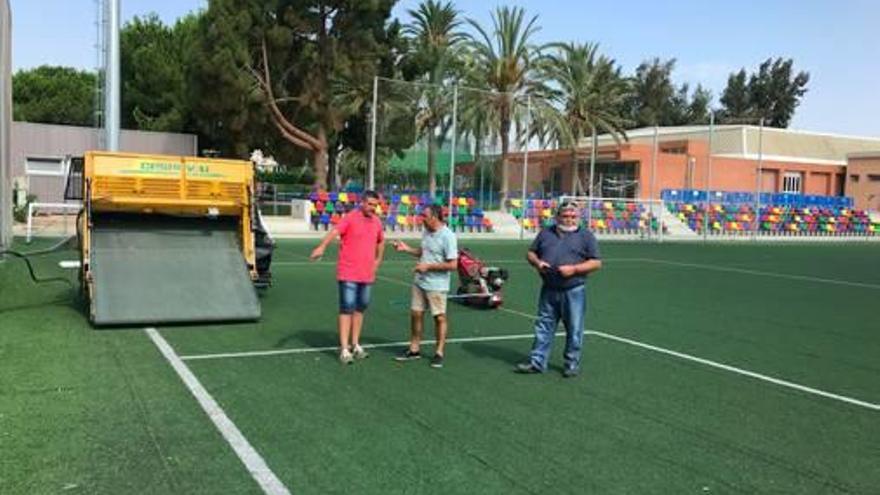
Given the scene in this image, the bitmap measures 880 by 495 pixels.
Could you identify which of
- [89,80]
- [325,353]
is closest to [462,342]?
[325,353]

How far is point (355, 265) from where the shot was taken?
29.8 ft

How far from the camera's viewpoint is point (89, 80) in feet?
219

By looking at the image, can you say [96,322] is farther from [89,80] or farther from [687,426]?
[89,80]

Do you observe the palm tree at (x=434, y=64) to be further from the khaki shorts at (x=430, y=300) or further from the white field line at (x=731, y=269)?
the khaki shorts at (x=430, y=300)

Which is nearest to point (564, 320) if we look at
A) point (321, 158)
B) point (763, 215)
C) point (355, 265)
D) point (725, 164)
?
point (355, 265)

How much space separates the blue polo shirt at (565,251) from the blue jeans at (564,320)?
0.08 meters

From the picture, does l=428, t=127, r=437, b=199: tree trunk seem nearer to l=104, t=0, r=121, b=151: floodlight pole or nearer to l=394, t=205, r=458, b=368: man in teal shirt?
l=104, t=0, r=121, b=151: floodlight pole

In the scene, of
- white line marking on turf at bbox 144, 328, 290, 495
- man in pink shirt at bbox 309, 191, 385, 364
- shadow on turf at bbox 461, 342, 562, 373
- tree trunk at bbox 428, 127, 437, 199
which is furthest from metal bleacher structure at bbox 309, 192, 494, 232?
white line marking on turf at bbox 144, 328, 290, 495

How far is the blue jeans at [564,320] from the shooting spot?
28.7 feet

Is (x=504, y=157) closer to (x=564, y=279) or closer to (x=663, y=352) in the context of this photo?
(x=663, y=352)

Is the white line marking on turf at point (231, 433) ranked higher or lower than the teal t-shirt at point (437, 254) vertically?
lower

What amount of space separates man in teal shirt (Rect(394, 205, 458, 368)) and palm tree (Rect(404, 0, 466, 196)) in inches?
970

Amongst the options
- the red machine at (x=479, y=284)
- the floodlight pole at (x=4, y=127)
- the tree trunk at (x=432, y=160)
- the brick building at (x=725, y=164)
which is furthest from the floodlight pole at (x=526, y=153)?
the red machine at (x=479, y=284)

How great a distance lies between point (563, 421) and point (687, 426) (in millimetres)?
976
